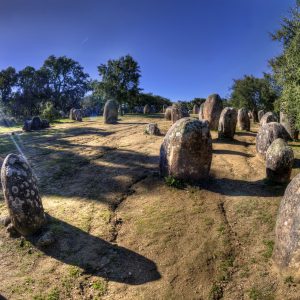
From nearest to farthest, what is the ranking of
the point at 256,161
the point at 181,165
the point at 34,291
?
1. the point at 34,291
2. the point at 181,165
3. the point at 256,161

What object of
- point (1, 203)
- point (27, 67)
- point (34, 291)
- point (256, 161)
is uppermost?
point (27, 67)

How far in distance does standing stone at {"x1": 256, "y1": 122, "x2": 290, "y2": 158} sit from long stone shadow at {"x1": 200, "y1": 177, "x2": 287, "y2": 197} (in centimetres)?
342

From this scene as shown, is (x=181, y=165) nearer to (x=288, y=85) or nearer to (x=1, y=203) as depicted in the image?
(x=1, y=203)

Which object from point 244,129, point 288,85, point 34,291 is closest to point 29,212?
point 34,291

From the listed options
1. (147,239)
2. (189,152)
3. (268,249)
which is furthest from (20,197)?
(268,249)

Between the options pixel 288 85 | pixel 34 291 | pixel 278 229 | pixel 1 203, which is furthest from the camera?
pixel 288 85

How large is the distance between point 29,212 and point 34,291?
260cm

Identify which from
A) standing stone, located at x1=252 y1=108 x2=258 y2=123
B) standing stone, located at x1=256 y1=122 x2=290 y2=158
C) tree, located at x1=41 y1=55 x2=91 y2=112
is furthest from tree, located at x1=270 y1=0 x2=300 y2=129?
tree, located at x1=41 y1=55 x2=91 y2=112

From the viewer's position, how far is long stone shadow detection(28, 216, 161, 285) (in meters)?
8.73

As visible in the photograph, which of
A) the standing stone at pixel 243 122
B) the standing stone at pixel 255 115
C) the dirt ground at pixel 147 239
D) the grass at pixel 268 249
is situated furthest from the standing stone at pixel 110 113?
the grass at pixel 268 249

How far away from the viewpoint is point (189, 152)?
13.5m

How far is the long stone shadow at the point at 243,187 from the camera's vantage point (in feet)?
42.3

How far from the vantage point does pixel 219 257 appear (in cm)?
927

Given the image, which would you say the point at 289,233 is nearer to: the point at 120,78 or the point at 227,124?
the point at 227,124
